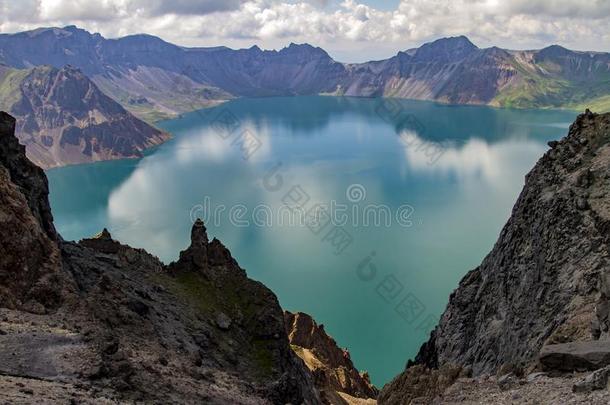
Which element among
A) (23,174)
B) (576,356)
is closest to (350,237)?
(23,174)

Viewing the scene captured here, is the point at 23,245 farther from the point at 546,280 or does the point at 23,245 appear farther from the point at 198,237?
the point at 546,280

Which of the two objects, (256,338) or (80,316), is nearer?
(80,316)

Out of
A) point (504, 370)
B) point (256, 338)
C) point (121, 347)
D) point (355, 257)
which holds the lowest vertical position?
point (504, 370)

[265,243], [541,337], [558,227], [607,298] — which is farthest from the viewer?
[265,243]

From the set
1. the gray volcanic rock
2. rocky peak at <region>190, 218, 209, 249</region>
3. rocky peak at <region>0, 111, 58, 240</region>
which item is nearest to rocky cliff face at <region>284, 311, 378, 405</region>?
rocky peak at <region>190, 218, 209, 249</region>

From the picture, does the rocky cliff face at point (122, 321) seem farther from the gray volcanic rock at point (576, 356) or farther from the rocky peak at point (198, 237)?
the gray volcanic rock at point (576, 356)

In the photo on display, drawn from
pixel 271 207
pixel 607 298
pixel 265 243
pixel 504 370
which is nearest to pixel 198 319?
pixel 504 370

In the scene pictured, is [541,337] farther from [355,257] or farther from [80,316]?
[355,257]
